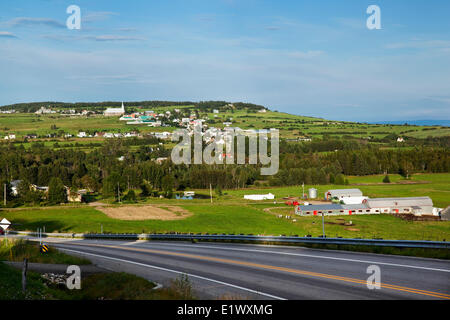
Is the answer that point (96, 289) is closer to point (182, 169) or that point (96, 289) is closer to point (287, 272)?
point (287, 272)

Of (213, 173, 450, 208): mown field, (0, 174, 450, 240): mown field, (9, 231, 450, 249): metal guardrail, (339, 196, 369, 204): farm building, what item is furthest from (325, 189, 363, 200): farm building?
(9, 231, 450, 249): metal guardrail

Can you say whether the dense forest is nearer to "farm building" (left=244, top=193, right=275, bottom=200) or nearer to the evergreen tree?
"farm building" (left=244, top=193, right=275, bottom=200)

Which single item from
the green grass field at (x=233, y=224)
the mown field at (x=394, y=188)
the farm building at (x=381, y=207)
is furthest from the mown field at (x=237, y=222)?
the farm building at (x=381, y=207)

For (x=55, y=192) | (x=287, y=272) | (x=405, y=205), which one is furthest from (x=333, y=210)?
(x=287, y=272)

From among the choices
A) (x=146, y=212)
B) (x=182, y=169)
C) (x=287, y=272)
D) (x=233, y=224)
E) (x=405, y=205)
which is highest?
(x=287, y=272)

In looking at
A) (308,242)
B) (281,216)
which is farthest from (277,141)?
(308,242)
